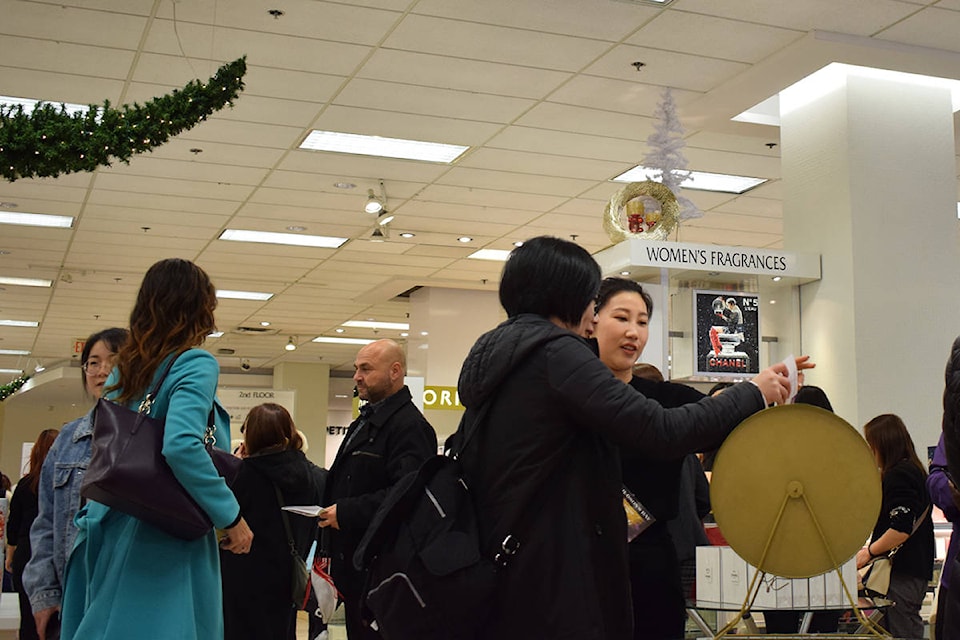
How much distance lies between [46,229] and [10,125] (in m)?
7.95

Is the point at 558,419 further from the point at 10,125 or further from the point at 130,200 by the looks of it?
the point at 130,200

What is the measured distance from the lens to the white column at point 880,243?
21.0 ft

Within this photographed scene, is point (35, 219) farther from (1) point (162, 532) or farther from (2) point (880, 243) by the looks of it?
(1) point (162, 532)

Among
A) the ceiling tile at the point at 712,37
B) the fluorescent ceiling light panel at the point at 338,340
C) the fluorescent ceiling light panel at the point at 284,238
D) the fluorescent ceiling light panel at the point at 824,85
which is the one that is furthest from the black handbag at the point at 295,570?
the fluorescent ceiling light panel at the point at 338,340

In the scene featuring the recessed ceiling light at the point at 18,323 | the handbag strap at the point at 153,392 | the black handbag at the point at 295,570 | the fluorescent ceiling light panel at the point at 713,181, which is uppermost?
the fluorescent ceiling light panel at the point at 713,181

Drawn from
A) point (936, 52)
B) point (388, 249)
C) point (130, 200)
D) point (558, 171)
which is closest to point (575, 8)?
point (936, 52)

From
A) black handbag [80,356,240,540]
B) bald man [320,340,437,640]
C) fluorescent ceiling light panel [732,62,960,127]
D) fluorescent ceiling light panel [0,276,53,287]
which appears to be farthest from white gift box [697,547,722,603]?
fluorescent ceiling light panel [0,276,53,287]

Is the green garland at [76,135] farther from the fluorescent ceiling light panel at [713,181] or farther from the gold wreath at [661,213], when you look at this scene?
the fluorescent ceiling light panel at [713,181]

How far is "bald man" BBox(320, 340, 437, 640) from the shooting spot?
399 centimetres

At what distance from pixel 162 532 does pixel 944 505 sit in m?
1.99

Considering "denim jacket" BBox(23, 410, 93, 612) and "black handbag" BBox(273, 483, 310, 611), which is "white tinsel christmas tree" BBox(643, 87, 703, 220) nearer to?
"black handbag" BBox(273, 483, 310, 611)

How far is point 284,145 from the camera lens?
8.35 meters

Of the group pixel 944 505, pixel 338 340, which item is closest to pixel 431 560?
pixel 944 505

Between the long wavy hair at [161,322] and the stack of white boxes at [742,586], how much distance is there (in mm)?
1577
